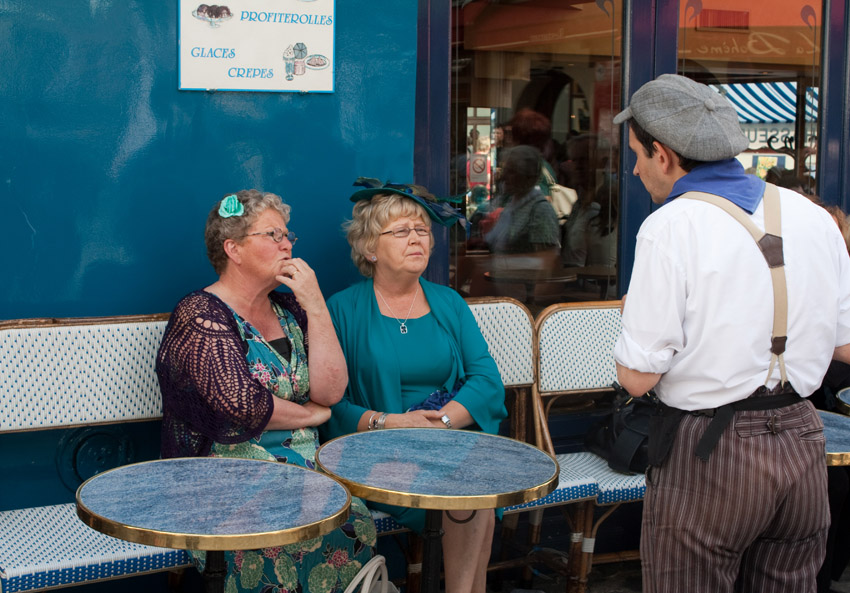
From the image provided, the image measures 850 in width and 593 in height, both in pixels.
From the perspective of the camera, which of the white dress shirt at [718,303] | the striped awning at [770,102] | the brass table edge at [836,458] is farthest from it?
the striped awning at [770,102]

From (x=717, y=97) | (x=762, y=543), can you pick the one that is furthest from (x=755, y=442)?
(x=717, y=97)

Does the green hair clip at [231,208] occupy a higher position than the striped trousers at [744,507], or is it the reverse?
the green hair clip at [231,208]

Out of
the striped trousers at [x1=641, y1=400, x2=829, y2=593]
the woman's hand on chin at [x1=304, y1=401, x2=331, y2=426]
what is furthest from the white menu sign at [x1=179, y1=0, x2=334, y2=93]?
the striped trousers at [x1=641, y1=400, x2=829, y2=593]

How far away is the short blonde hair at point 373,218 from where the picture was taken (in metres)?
3.48

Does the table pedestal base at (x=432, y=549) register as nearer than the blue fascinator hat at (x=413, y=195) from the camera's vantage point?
Yes

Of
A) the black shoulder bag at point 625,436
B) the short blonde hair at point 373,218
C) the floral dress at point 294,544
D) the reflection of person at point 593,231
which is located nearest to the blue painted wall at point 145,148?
the short blonde hair at point 373,218

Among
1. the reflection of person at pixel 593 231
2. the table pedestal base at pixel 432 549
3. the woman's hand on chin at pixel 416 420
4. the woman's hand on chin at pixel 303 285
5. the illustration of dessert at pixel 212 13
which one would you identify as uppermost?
the illustration of dessert at pixel 212 13

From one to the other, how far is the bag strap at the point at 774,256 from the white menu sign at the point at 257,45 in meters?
1.76

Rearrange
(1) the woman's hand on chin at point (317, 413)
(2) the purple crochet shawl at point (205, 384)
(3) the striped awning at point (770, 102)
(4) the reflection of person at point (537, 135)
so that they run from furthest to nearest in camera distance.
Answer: (3) the striped awning at point (770, 102) < (4) the reflection of person at point (537, 135) < (1) the woman's hand on chin at point (317, 413) < (2) the purple crochet shawl at point (205, 384)

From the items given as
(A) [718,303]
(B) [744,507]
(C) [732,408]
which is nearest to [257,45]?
(A) [718,303]

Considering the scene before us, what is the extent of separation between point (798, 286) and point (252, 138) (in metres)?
2.03

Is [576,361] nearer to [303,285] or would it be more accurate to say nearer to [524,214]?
[524,214]

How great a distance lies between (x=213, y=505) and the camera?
88.9 inches

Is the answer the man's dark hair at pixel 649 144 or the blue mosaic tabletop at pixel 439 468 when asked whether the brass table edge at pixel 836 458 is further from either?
the man's dark hair at pixel 649 144
